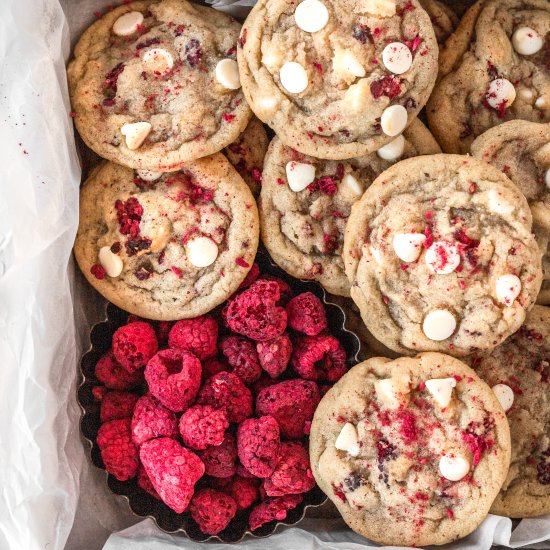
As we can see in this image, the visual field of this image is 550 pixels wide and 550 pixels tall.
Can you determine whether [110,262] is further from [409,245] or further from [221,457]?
[409,245]

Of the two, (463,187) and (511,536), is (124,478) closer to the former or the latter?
(511,536)

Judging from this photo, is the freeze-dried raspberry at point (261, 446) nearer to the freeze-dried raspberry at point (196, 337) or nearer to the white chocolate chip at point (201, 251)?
the freeze-dried raspberry at point (196, 337)

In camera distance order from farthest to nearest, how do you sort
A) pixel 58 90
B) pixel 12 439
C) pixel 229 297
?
pixel 229 297
pixel 58 90
pixel 12 439

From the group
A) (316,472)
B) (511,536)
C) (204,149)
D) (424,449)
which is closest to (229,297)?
(204,149)

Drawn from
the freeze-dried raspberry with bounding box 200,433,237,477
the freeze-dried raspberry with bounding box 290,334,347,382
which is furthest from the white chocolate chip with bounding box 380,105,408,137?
the freeze-dried raspberry with bounding box 200,433,237,477

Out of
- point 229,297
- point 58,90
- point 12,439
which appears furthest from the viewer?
point 229,297

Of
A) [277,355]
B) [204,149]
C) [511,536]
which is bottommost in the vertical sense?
[511,536]

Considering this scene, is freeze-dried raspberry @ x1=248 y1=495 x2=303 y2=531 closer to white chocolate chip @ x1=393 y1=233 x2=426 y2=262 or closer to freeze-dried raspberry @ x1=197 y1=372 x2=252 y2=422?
freeze-dried raspberry @ x1=197 y1=372 x2=252 y2=422
